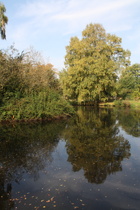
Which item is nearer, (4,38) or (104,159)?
(104,159)

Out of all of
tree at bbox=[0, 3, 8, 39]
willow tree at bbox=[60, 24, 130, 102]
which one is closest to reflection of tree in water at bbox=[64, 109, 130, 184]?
tree at bbox=[0, 3, 8, 39]

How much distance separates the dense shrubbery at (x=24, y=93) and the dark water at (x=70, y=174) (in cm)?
617

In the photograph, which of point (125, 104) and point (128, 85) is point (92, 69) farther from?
point (128, 85)

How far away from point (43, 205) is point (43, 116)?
12619 millimetres

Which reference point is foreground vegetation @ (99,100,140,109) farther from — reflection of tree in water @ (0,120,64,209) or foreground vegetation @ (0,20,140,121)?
reflection of tree in water @ (0,120,64,209)

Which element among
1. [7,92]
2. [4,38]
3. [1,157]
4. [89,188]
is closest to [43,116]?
[7,92]

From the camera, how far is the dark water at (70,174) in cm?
405

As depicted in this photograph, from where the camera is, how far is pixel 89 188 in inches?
181

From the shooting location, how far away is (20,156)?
22.6 feet

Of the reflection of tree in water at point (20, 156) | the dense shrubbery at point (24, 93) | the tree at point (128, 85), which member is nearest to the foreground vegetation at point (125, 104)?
the tree at point (128, 85)

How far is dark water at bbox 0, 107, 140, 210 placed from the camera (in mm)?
4055

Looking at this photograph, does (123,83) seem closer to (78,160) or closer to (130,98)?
(130,98)

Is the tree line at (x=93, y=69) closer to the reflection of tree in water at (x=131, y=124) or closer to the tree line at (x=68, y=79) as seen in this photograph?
the tree line at (x=68, y=79)

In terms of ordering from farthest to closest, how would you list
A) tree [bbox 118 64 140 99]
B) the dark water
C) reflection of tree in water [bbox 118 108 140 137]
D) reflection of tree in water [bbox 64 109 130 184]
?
tree [bbox 118 64 140 99] → reflection of tree in water [bbox 118 108 140 137] → reflection of tree in water [bbox 64 109 130 184] → the dark water
